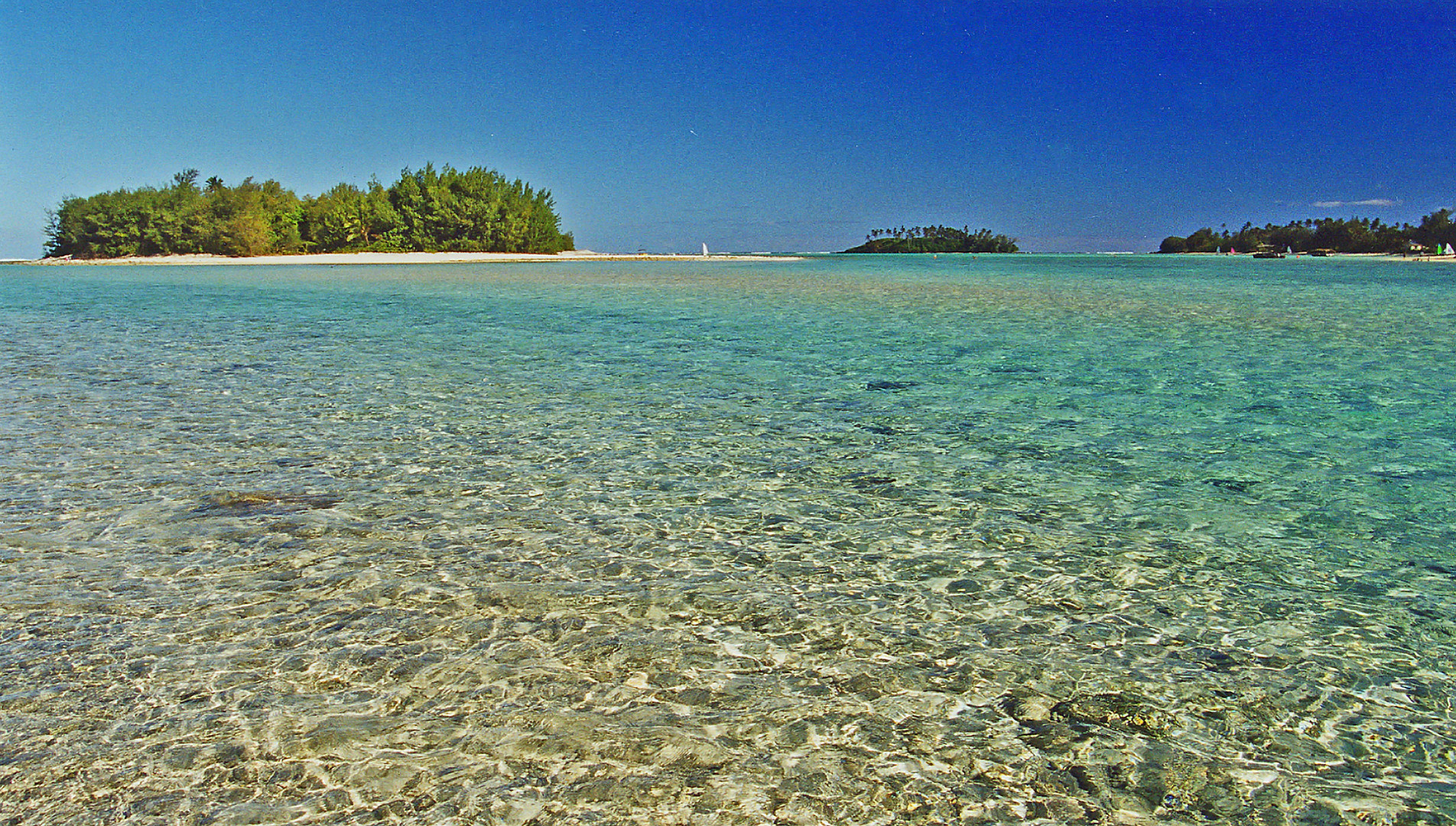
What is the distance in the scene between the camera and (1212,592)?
12.1 ft

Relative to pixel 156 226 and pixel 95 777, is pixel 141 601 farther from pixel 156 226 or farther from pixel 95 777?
pixel 156 226

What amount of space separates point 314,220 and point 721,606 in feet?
287

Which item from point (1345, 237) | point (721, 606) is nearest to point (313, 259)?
point (721, 606)

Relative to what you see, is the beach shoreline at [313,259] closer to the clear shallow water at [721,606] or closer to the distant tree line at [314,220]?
the distant tree line at [314,220]

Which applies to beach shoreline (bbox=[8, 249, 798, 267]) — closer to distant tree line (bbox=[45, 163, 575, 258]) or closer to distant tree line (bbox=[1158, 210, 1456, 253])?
distant tree line (bbox=[45, 163, 575, 258])

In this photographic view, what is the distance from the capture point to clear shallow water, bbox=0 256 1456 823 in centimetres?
239

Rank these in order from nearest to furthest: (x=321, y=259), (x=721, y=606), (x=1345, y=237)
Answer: (x=721, y=606) < (x=321, y=259) < (x=1345, y=237)

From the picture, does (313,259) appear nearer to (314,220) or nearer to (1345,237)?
(314,220)

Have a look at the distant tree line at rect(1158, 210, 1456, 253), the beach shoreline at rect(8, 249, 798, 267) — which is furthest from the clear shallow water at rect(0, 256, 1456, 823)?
the distant tree line at rect(1158, 210, 1456, 253)

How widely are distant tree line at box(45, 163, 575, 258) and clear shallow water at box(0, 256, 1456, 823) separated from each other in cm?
7510

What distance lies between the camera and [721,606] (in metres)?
3.54

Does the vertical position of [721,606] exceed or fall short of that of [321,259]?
it falls short

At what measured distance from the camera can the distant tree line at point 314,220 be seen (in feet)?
233

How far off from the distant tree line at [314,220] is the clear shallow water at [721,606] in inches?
2957
